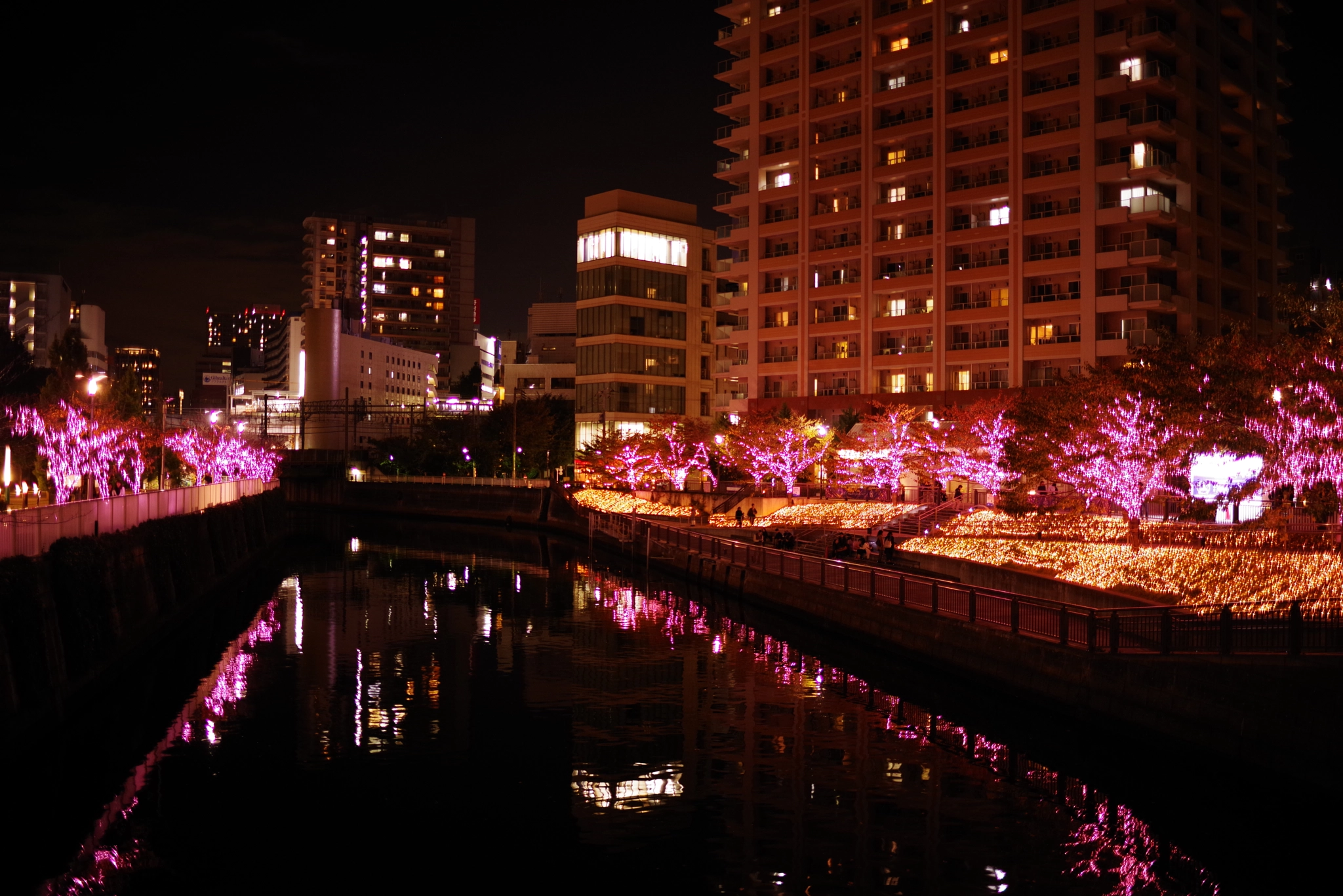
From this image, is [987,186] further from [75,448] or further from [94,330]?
[94,330]

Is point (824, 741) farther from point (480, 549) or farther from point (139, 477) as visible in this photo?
point (480, 549)

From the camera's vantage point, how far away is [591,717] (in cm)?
2612

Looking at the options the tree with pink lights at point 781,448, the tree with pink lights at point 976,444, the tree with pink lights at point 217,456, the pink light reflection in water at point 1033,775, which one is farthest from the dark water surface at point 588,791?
the tree with pink lights at point 217,456

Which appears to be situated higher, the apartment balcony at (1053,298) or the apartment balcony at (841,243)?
the apartment balcony at (841,243)

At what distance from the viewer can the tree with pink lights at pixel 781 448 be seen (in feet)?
224

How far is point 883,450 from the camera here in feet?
215

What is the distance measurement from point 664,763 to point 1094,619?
960cm

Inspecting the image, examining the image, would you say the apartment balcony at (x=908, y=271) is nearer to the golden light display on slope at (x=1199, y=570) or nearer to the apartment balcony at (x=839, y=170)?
the apartment balcony at (x=839, y=170)

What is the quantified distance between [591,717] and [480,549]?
48.4 metres

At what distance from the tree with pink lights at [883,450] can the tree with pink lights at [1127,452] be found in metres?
21.7

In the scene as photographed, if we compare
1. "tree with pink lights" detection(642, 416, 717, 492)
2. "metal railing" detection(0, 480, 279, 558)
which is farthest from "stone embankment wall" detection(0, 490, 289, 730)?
"tree with pink lights" detection(642, 416, 717, 492)

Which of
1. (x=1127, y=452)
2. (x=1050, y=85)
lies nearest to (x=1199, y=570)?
(x=1127, y=452)

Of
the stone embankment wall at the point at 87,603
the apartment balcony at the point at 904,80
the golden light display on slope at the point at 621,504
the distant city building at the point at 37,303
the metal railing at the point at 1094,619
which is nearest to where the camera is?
the metal railing at the point at 1094,619

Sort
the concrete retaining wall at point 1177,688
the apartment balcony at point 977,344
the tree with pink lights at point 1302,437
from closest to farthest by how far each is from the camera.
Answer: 1. the concrete retaining wall at point 1177,688
2. the tree with pink lights at point 1302,437
3. the apartment balcony at point 977,344
